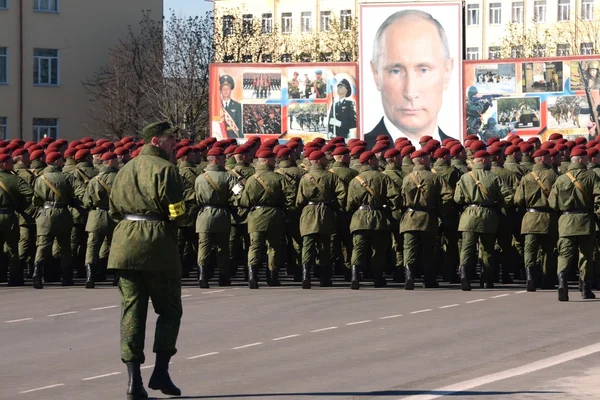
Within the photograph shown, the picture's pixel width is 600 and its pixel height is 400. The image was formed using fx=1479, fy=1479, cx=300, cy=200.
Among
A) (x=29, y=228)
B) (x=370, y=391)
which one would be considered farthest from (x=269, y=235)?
(x=370, y=391)

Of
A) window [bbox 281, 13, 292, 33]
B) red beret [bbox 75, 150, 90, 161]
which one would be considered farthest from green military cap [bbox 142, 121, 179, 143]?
window [bbox 281, 13, 292, 33]

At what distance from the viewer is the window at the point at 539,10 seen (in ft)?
300

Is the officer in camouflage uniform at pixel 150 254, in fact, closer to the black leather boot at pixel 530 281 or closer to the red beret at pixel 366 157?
the black leather boot at pixel 530 281

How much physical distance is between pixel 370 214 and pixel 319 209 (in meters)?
0.71

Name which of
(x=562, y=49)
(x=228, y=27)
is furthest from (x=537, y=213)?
(x=562, y=49)

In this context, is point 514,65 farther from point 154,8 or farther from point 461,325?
point 154,8

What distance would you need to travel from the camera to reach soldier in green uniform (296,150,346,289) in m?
19.8

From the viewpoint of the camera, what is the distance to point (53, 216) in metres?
20.2

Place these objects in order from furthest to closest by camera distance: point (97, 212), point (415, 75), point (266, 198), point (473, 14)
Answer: point (473, 14) → point (415, 75) → point (97, 212) → point (266, 198)

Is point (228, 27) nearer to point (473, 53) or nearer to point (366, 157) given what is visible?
point (473, 53)

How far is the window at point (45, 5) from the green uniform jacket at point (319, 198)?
41050 mm

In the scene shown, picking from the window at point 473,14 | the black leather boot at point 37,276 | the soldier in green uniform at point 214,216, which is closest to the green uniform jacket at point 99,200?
the black leather boot at point 37,276

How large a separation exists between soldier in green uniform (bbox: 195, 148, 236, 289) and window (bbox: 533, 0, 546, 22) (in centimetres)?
7356

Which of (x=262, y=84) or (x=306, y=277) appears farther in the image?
(x=262, y=84)
